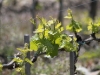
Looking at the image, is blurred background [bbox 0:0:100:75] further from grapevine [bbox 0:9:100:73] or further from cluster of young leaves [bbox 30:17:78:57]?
cluster of young leaves [bbox 30:17:78:57]

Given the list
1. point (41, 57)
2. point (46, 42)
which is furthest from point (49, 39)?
Answer: point (41, 57)

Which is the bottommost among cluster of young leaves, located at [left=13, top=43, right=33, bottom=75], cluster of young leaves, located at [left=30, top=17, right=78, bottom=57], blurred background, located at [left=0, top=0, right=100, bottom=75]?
blurred background, located at [left=0, top=0, right=100, bottom=75]

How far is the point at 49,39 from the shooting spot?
4.77m

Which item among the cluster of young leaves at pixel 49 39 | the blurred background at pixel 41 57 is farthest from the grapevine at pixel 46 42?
the blurred background at pixel 41 57

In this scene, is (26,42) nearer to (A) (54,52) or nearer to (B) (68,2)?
(A) (54,52)

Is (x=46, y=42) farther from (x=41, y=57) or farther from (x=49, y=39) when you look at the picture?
(x=41, y=57)

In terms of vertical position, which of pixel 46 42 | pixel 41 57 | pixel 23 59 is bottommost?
pixel 41 57

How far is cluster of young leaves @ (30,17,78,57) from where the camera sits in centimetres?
471

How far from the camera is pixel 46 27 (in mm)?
4750

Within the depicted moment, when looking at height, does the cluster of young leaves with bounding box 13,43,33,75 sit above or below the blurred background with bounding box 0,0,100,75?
above

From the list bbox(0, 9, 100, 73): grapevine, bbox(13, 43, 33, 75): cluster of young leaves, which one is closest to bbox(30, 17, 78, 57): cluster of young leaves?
bbox(0, 9, 100, 73): grapevine

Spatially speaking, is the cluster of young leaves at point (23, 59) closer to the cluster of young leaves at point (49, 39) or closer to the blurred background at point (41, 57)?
the cluster of young leaves at point (49, 39)

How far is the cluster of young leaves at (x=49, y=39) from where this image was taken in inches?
185

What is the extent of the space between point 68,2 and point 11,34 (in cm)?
1242
